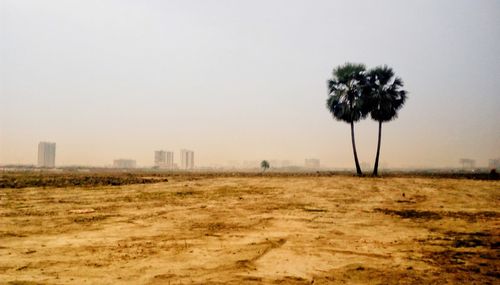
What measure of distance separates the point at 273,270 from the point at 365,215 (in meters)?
6.19

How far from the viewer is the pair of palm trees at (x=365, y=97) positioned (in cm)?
3372

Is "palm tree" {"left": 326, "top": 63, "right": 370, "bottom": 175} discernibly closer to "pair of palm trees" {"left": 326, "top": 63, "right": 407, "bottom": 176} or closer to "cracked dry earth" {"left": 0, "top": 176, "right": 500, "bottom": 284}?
"pair of palm trees" {"left": 326, "top": 63, "right": 407, "bottom": 176}

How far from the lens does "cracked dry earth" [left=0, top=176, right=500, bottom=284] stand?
4930 mm

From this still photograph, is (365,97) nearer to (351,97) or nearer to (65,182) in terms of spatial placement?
(351,97)

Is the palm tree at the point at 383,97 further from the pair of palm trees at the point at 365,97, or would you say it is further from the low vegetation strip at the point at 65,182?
the low vegetation strip at the point at 65,182

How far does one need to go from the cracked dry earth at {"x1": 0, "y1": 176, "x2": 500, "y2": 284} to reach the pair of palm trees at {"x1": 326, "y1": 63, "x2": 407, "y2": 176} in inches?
881

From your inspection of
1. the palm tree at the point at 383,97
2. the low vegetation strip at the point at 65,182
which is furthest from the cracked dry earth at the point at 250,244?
the palm tree at the point at 383,97

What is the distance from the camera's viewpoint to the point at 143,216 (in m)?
10.1

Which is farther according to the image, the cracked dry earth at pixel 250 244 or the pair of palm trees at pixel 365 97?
the pair of palm trees at pixel 365 97

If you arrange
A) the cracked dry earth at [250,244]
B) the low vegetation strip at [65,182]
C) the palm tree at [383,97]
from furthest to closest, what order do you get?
the palm tree at [383,97] → the low vegetation strip at [65,182] → the cracked dry earth at [250,244]

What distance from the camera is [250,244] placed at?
671 cm

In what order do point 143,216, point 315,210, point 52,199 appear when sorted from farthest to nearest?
point 52,199
point 315,210
point 143,216

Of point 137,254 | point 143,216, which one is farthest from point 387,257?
point 143,216

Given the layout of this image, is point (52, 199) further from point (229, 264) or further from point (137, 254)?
point (229, 264)
